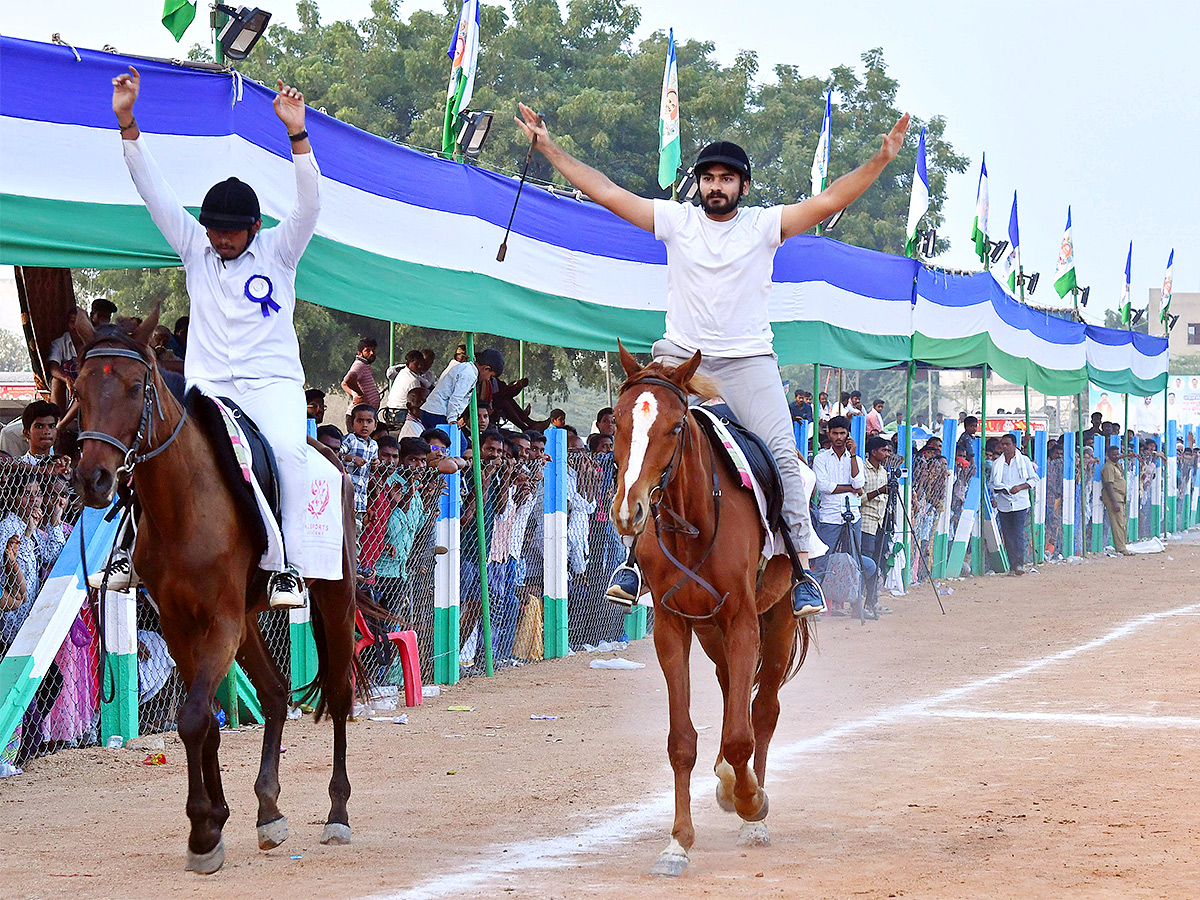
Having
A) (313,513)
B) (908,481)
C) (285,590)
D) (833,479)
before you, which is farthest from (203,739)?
(908,481)

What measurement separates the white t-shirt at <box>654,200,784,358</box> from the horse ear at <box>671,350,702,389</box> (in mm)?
923

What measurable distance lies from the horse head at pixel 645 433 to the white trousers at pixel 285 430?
4.87ft

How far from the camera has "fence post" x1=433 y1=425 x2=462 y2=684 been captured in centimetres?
1204

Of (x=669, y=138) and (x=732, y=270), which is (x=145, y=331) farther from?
(x=669, y=138)

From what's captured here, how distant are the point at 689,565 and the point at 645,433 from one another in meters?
0.82

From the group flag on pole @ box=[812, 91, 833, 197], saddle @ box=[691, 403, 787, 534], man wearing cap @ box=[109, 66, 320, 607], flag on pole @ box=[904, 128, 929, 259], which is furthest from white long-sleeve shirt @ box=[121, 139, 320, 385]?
flag on pole @ box=[904, 128, 929, 259]

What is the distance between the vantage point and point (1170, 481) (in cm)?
3600

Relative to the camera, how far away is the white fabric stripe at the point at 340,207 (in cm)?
802

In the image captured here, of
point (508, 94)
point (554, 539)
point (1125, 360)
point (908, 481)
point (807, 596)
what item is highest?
point (508, 94)

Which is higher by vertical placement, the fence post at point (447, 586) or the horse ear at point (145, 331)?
the horse ear at point (145, 331)

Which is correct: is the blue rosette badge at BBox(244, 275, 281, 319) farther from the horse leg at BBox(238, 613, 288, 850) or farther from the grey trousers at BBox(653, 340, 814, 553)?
the grey trousers at BBox(653, 340, 814, 553)

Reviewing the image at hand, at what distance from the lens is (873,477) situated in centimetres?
1864

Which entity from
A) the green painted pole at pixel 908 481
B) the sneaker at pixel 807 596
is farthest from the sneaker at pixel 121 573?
the green painted pole at pixel 908 481

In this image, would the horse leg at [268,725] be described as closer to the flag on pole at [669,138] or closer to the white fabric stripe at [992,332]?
the flag on pole at [669,138]
